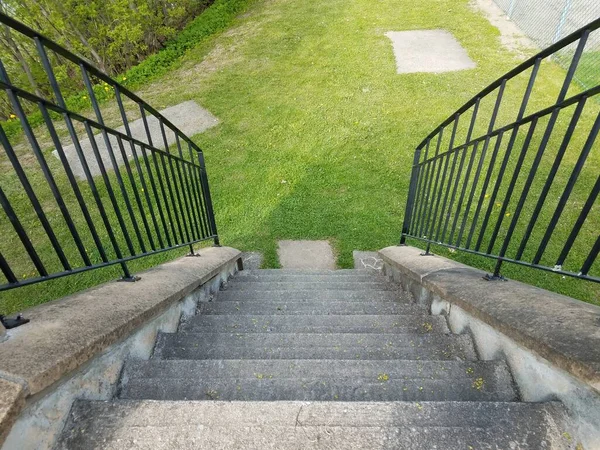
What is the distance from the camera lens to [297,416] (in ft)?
4.24

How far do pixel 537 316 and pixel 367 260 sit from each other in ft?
10.3

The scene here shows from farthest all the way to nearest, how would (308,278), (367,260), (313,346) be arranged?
1. (367,260)
2. (308,278)
3. (313,346)

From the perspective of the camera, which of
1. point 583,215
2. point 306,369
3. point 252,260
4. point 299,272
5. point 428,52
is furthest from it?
point 428,52

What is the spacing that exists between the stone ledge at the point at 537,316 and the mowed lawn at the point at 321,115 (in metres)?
2.46

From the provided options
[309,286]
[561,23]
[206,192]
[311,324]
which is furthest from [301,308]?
[561,23]

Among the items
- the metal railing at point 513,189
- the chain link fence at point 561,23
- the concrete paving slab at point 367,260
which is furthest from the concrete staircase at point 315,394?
the chain link fence at point 561,23

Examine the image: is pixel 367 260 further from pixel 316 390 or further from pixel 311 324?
pixel 316 390

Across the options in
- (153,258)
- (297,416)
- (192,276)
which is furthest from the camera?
(153,258)

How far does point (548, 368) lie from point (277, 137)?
19.4 ft

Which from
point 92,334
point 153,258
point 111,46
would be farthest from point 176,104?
point 92,334

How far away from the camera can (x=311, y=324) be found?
262 centimetres

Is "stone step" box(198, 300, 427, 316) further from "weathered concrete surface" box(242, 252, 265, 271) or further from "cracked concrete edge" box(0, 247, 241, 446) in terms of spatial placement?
"weathered concrete surface" box(242, 252, 265, 271)

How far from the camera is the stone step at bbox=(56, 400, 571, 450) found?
1216mm

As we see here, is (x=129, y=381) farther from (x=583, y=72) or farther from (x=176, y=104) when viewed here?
(x=583, y=72)
